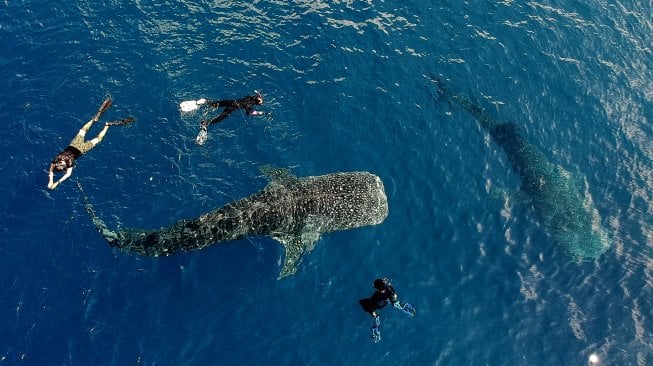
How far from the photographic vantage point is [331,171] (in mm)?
23531

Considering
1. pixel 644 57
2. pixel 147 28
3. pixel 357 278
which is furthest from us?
pixel 644 57

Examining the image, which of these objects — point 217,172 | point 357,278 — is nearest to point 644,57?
point 357,278

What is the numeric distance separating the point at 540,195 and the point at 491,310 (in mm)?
7495

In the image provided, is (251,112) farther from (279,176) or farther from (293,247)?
(293,247)

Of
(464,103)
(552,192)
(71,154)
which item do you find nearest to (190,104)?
(71,154)

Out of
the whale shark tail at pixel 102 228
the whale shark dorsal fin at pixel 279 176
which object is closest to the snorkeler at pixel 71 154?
the whale shark tail at pixel 102 228

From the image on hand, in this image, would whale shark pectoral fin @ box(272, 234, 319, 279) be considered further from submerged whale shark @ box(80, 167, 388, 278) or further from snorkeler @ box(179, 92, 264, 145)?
snorkeler @ box(179, 92, 264, 145)

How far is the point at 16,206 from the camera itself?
67.5ft

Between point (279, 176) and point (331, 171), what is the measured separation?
2.83 m

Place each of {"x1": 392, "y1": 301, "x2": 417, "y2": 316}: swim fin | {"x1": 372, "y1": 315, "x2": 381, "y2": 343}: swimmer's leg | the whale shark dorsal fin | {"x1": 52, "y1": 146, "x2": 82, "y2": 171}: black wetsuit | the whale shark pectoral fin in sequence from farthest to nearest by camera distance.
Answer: the whale shark dorsal fin
the whale shark pectoral fin
{"x1": 52, "y1": 146, "x2": 82, "y2": 171}: black wetsuit
{"x1": 372, "y1": 315, "x2": 381, "y2": 343}: swimmer's leg
{"x1": 392, "y1": 301, "x2": 417, "y2": 316}: swim fin

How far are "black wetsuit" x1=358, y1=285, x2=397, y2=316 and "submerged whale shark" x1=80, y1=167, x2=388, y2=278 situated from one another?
3.68 meters

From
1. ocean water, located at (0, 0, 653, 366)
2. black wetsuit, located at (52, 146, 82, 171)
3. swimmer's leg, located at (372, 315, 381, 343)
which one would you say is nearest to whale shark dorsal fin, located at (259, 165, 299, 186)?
ocean water, located at (0, 0, 653, 366)

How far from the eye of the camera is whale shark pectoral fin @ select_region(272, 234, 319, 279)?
1998cm

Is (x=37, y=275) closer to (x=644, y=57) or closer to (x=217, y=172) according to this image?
(x=217, y=172)
